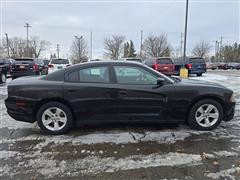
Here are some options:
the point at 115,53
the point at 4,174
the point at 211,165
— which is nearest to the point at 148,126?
the point at 211,165

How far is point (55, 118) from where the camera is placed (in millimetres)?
4840

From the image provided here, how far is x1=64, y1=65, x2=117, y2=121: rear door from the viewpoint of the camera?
4770mm

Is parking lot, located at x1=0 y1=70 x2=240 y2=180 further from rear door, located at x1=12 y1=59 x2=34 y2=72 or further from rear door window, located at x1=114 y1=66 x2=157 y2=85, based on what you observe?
rear door, located at x1=12 y1=59 x2=34 y2=72

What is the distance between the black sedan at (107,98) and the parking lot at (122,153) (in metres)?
0.32

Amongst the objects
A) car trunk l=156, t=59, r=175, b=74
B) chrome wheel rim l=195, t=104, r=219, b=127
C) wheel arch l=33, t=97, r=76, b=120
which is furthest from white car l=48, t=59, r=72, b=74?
chrome wheel rim l=195, t=104, r=219, b=127

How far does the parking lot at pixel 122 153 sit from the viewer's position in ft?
10.7

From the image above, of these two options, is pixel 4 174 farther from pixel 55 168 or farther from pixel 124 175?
pixel 124 175

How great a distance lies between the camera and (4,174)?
3.22 m

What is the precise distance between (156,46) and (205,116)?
195 ft

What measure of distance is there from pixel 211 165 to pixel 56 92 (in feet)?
10.3

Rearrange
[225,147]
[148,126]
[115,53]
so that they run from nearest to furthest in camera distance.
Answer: [225,147]
[148,126]
[115,53]

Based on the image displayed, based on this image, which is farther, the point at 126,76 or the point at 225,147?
the point at 126,76

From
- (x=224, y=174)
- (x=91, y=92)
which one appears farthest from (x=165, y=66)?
(x=224, y=174)

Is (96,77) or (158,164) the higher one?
(96,77)
